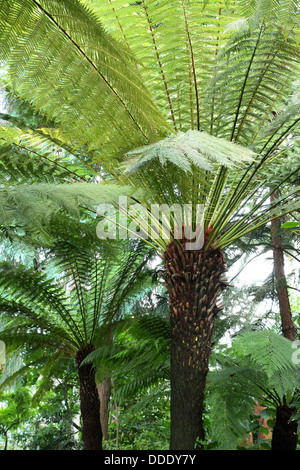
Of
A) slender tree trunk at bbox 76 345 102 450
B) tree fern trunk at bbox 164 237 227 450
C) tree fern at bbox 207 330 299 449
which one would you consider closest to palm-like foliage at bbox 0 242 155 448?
slender tree trunk at bbox 76 345 102 450

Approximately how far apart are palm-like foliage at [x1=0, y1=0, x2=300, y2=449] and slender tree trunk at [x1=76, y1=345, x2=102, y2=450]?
878 mm

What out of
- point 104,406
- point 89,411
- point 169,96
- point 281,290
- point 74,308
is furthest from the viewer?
point 104,406

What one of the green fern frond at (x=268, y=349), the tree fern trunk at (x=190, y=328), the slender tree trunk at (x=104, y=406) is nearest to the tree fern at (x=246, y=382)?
the green fern frond at (x=268, y=349)

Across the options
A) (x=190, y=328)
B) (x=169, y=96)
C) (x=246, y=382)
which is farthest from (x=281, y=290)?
(x=169, y=96)

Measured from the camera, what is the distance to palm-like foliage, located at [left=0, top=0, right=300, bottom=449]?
102cm

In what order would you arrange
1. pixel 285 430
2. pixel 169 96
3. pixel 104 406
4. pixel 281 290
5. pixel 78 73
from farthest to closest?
pixel 104 406
pixel 281 290
pixel 285 430
pixel 169 96
pixel 78 73

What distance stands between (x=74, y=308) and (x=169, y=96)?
1.39m

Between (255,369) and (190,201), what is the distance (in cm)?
100

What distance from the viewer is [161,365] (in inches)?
86.0

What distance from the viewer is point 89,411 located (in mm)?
2291

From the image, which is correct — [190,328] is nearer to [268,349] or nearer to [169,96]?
[268,349]

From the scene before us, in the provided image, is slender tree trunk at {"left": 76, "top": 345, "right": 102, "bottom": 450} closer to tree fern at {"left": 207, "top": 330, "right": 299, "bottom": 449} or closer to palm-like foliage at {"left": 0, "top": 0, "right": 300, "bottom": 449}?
tree fern at {"left": 207, "top": 330, "right": 299, "bottom": 449}

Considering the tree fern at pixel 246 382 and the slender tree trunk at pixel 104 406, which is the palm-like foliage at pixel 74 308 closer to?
the tree fern at pixel 246 382

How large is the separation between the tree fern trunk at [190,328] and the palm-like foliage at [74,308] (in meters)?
0.59
